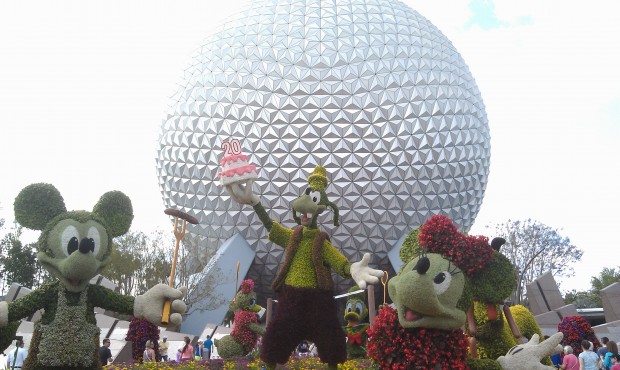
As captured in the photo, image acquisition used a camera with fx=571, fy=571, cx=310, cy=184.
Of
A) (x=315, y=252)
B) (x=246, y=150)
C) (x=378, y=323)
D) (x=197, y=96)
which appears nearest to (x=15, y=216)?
(x=315, y=252)

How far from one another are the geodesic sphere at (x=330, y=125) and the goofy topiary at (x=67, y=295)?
12.3 metres

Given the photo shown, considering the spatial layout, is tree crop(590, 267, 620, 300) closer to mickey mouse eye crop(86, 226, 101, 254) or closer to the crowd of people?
the crowd of people

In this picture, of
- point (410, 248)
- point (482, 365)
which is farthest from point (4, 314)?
point (482, 365)

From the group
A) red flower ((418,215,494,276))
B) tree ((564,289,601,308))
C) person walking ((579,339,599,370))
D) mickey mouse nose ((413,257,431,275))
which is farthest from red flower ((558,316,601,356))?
tree ((564,289,601,308))

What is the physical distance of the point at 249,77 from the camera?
62.1ft

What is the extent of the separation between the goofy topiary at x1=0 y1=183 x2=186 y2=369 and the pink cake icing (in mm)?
1439

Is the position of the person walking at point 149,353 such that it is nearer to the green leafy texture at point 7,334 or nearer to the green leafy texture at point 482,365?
the green leafy texture at point 7,334

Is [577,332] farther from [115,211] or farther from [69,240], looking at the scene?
[69,240]

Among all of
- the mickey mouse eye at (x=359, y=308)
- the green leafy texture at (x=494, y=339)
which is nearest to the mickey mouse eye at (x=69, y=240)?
the green leafy texture at (x=494, y=339)

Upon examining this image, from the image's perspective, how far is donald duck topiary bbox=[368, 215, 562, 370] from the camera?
5.27 meters

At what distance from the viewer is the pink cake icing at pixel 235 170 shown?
272 inches

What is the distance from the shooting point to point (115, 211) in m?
6.82

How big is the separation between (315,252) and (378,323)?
5.67ft

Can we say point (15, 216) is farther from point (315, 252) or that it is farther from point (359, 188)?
point (359, 188)
